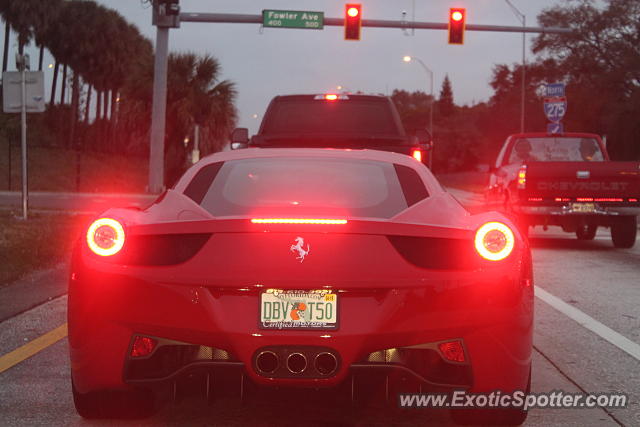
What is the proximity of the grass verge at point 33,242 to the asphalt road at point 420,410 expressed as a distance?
1.46 ft

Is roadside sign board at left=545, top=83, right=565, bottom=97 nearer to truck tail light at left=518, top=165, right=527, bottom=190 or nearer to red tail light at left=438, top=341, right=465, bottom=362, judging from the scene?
truck tail light at left=518, top=165, right=527, bottom=190

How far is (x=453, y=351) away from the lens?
3.92 m

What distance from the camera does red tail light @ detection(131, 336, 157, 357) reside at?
12.9 ft

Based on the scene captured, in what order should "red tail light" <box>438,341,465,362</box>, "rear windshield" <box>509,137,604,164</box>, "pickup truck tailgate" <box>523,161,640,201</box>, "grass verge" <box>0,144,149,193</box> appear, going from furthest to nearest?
"grass verge" <box>0,144,149,193</box>, "rear windshield" <box>509,137,604,164</box>, "pickup truck tailgate" <box>523,161,640,201</box>, "red tail light" <box>438,341,465,362</box>

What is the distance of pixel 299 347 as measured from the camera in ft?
12.4

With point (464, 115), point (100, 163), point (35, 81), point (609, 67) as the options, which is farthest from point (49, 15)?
point (464, 115)

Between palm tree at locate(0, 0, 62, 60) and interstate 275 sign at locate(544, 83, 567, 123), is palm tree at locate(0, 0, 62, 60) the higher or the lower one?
the higher one

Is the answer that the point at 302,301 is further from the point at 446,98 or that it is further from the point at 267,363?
the point at 446,98

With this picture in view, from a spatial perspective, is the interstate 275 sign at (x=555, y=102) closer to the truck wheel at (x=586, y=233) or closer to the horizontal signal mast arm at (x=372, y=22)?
the horizontal signal mast arm at (x=372, y=22)

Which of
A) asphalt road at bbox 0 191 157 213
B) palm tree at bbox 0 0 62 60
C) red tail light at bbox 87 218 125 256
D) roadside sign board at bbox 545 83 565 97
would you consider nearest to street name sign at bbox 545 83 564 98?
roadside sign board at bbox 545 83 565 97

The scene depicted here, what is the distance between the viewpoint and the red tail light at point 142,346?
3.94 meters

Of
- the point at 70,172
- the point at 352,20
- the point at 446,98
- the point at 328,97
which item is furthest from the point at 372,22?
the point at 446,98

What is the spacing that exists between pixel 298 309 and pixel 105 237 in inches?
36.7

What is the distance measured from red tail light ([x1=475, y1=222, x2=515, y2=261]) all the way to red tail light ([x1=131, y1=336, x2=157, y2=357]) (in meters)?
1.43
